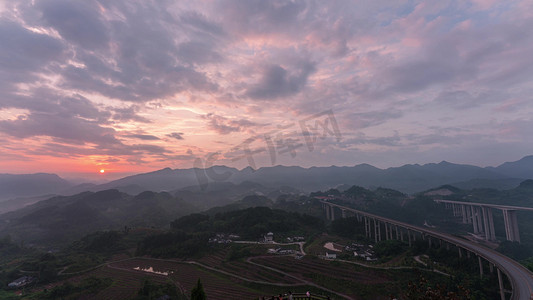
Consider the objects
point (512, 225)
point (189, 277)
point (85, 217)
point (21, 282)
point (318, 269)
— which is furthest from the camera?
point (85, 217)

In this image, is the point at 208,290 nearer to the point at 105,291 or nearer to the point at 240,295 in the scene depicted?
the point at 240,295

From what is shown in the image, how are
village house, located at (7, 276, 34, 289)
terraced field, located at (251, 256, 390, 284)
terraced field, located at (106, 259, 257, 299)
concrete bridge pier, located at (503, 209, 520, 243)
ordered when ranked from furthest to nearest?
1. concrete bridge pier, located at (503, 209, 520, 243)
2. village house, located at (7, 276, 34, 289)
3. terraced field, located at (106, 259, 257, 299)
4. terraced field, located at (251, 256, 390, 284)

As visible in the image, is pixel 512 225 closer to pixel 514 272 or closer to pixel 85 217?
pixel 514 272

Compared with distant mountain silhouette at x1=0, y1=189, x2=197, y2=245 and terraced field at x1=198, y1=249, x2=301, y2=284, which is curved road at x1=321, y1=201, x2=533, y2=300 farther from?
distant mountain silhouette at x1=0, y1=189, x2=197, y2=245

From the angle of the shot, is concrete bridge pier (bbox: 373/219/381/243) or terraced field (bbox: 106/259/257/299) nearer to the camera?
terraced field (bbox: 106/259/257/299)

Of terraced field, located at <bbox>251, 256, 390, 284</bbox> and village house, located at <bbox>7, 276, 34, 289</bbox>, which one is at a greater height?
terraced field, located at <bbox>251, 256, 390, 284</bbox>

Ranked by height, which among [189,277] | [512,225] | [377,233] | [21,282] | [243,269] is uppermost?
[512,225]

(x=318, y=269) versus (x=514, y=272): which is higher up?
(x=514, y=272)

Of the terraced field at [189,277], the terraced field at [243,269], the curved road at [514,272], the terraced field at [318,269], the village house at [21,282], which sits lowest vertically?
the terraced field at [189,277]

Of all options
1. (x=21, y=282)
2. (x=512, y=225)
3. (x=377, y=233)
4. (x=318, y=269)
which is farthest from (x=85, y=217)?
(x=512, y=225)

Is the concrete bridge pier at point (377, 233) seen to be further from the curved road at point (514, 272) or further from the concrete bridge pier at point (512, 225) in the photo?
the concrete bridge pier at point (512, 225)

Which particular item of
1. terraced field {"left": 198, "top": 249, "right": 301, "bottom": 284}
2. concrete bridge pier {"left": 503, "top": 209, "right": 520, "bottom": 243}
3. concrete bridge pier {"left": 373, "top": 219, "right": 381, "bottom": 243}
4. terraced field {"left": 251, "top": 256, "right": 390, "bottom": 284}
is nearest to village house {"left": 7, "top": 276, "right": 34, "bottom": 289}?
terraced field {"left": 198, "top": 249, "right": 301, "bottom": 284}

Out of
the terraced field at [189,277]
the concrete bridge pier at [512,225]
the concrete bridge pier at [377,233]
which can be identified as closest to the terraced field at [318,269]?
the terraced field at [189,277]
